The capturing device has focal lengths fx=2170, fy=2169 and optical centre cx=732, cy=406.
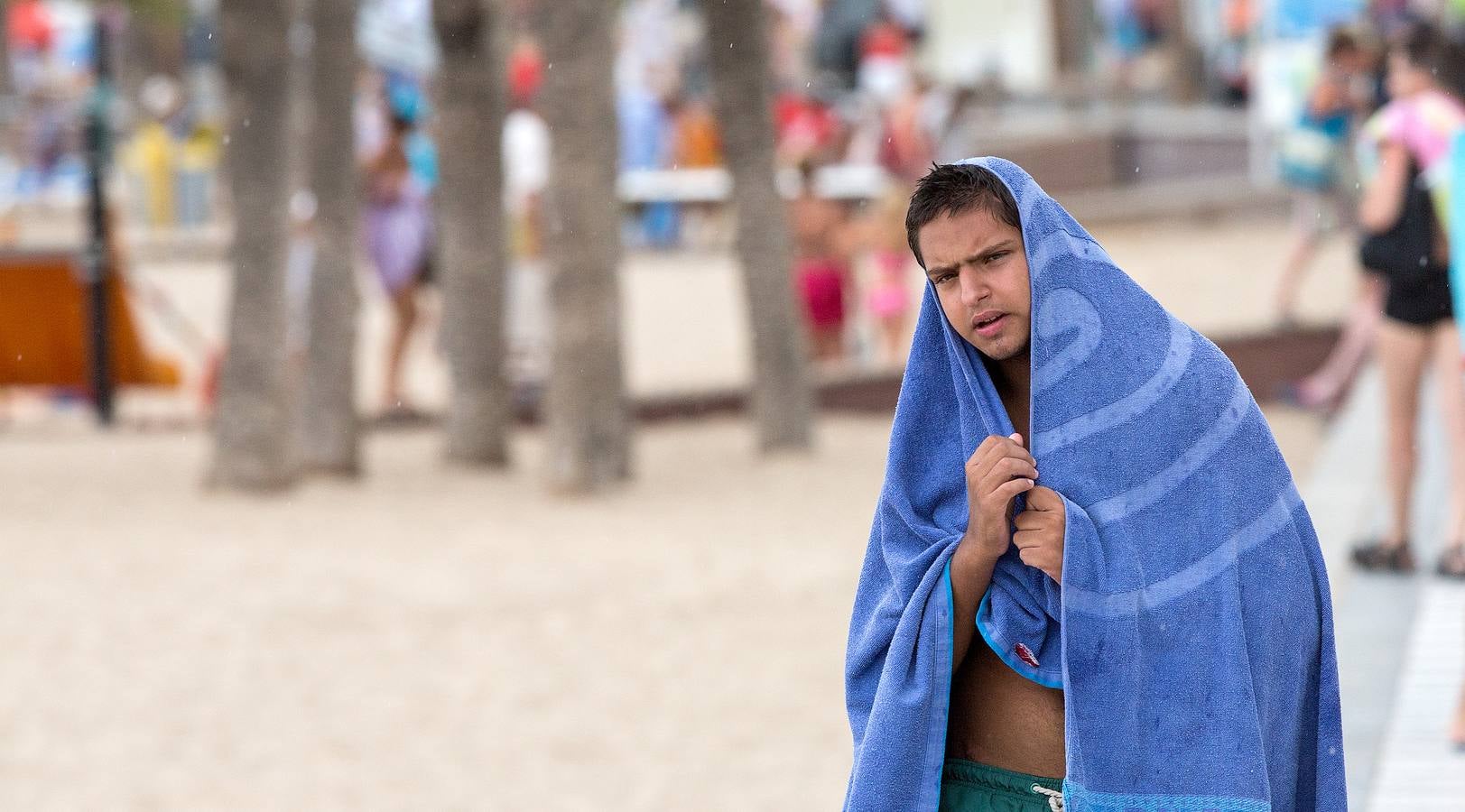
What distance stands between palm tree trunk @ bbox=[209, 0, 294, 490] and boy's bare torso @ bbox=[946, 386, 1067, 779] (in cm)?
791

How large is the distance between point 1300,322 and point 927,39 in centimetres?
1392

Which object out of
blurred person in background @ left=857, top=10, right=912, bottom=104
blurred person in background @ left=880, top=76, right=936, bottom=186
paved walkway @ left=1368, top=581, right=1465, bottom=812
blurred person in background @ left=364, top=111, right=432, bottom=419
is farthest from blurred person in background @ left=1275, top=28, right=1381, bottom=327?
blurred person in background @ left=857, top=10, right=912, bottom=104

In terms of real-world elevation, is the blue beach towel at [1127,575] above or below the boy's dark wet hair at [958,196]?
below

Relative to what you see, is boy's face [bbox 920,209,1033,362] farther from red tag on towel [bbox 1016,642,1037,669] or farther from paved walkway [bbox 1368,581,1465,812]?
paved walkway [bbox 1368,581,1465,812]

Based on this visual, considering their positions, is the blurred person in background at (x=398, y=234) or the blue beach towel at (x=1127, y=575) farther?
the blurred person in background at (x=398, y=234)

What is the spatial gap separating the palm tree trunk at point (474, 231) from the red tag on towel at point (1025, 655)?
8844 mm

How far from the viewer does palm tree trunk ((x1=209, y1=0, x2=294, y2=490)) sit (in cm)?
1018

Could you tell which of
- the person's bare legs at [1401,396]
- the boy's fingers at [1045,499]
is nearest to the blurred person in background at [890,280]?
the person's bare legs at [1401,396]

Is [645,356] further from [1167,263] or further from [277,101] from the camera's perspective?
[277,101]

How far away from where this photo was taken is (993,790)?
2.72 metres

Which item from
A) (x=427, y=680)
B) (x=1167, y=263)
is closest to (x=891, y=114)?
(x=1167, y=263)

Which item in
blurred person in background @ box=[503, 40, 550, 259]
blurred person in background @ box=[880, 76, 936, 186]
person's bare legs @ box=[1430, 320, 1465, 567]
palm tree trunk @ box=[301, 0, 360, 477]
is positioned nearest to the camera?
person's bare legs @ box=[1430, 320, 1465, 567]

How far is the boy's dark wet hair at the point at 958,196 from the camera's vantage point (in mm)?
2590

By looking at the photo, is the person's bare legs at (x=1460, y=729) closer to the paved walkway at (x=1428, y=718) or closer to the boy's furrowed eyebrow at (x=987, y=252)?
the paved walkway at (x=1428, y=718)
